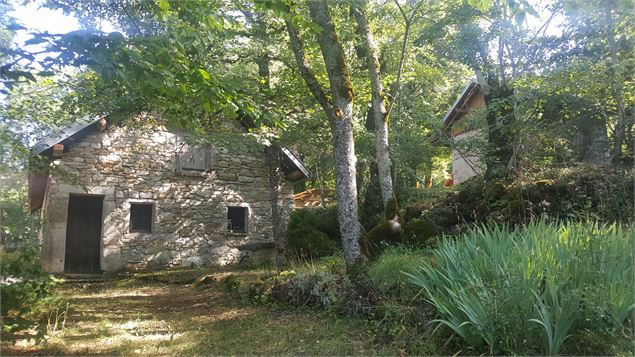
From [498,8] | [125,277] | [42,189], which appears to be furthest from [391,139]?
[42,189]

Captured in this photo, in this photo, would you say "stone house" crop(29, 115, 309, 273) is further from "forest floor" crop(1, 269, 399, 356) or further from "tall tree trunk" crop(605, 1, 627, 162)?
"tall tree trunk" crop(605, 1, 627, 162)

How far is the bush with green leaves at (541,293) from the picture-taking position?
3.37 meters

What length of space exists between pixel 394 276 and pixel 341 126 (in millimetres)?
2675

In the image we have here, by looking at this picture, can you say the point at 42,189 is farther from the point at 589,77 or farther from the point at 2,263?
the point at 589,77

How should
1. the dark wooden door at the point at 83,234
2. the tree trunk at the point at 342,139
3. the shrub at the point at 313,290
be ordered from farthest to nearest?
1. the dark wooden door at the point at 83,234
2. the tree trunk at the point at 342,139
3. the shrub at the point at 313,290

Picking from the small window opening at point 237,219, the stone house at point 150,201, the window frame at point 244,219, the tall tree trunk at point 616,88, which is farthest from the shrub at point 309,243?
the tall tree trunk at point 616,88

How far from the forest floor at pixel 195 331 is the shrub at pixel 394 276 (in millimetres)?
526

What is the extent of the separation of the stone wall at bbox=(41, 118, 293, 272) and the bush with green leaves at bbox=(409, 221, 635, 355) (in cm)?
858

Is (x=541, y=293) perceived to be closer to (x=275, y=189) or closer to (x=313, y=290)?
(x=313, y=290)

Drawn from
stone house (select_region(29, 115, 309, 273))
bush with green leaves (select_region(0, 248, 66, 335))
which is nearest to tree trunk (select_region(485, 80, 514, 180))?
stone house (select_region(29, 115, 309, 273))

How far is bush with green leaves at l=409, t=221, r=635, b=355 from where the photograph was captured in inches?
133

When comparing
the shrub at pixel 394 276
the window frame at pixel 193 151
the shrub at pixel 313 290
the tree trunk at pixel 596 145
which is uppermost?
the window frame at pixel 193 151

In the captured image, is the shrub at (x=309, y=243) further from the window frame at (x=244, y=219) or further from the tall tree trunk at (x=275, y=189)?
the window frame at (x=244, y=219)

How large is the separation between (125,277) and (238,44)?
6586 millimetres
